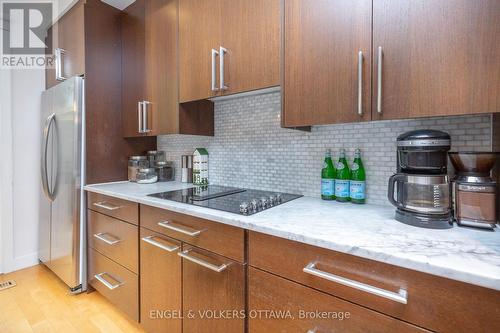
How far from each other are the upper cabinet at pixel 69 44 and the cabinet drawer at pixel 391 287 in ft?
6.92

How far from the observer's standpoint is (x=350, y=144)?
1.33 metres

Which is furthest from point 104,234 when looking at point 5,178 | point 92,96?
point 5,178

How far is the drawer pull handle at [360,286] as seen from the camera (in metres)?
0.64

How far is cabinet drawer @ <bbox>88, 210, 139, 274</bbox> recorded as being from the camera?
4.94ft

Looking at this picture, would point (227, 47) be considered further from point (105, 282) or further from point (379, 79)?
point (105, 282)

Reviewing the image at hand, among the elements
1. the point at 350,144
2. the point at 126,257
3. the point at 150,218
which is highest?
the point at 350,144

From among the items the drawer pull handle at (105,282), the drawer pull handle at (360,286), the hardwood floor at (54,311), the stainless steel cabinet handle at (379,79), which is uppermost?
the stainless steel cabinet handle at (379,79)


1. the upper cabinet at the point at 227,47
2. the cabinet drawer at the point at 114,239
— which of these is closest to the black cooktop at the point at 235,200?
the cabinet drawer at the point at 114,239

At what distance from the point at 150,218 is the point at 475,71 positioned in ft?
5.06

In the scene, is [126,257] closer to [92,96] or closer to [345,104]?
[92,96]

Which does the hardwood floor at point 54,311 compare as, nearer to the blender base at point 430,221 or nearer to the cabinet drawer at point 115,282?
the cabinet drawer at point 115,282

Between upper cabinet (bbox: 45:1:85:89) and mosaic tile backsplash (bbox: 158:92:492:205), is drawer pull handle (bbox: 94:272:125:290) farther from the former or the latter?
upper cabinet (bbox: 45:1:85:89)

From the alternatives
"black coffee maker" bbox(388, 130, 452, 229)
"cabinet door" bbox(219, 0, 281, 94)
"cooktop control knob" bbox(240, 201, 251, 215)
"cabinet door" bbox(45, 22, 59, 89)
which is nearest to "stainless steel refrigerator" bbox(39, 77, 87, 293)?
"cabinet door" bbox(45, 22, 59, 89)

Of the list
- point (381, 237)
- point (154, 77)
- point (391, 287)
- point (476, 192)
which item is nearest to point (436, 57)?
point (476, 192)
